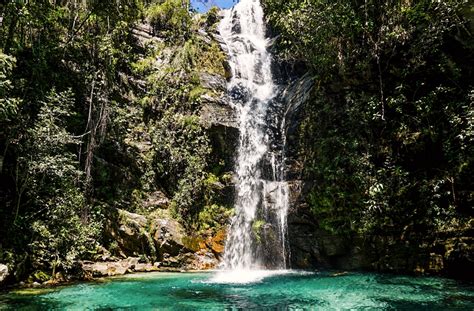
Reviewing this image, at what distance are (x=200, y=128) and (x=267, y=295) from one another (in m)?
10.2

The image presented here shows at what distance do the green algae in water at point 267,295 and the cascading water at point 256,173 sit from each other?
2.14 m

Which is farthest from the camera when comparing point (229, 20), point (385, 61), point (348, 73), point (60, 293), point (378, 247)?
point (229, 20)

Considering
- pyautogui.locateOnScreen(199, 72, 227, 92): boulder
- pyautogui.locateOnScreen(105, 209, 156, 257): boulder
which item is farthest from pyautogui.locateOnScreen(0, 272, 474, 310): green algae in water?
pyautogui.locateOnScreen(199, 72, 227, 92): boulder

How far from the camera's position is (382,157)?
12172mm

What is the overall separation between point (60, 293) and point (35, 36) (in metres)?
10.3

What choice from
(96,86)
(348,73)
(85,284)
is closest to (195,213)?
(85,284)

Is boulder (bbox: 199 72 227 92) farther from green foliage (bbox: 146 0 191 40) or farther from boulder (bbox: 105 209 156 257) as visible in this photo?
boulder (bbox: 105 209 156 257)

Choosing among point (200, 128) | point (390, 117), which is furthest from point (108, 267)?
point (390, 117)

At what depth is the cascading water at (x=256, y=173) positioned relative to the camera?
47.3 ft

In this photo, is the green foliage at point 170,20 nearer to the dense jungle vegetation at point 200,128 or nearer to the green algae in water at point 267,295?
the dense jungle vegetation at point 200,128

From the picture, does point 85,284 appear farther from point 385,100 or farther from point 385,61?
point 385,61

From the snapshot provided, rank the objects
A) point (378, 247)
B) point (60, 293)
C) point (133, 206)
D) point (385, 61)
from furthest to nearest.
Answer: point (133, 206) → point (385, 61) → point (378, 247) → point (60, 293)

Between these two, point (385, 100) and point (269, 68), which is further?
point (269, 68)

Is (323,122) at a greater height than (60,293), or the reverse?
(323,122)
